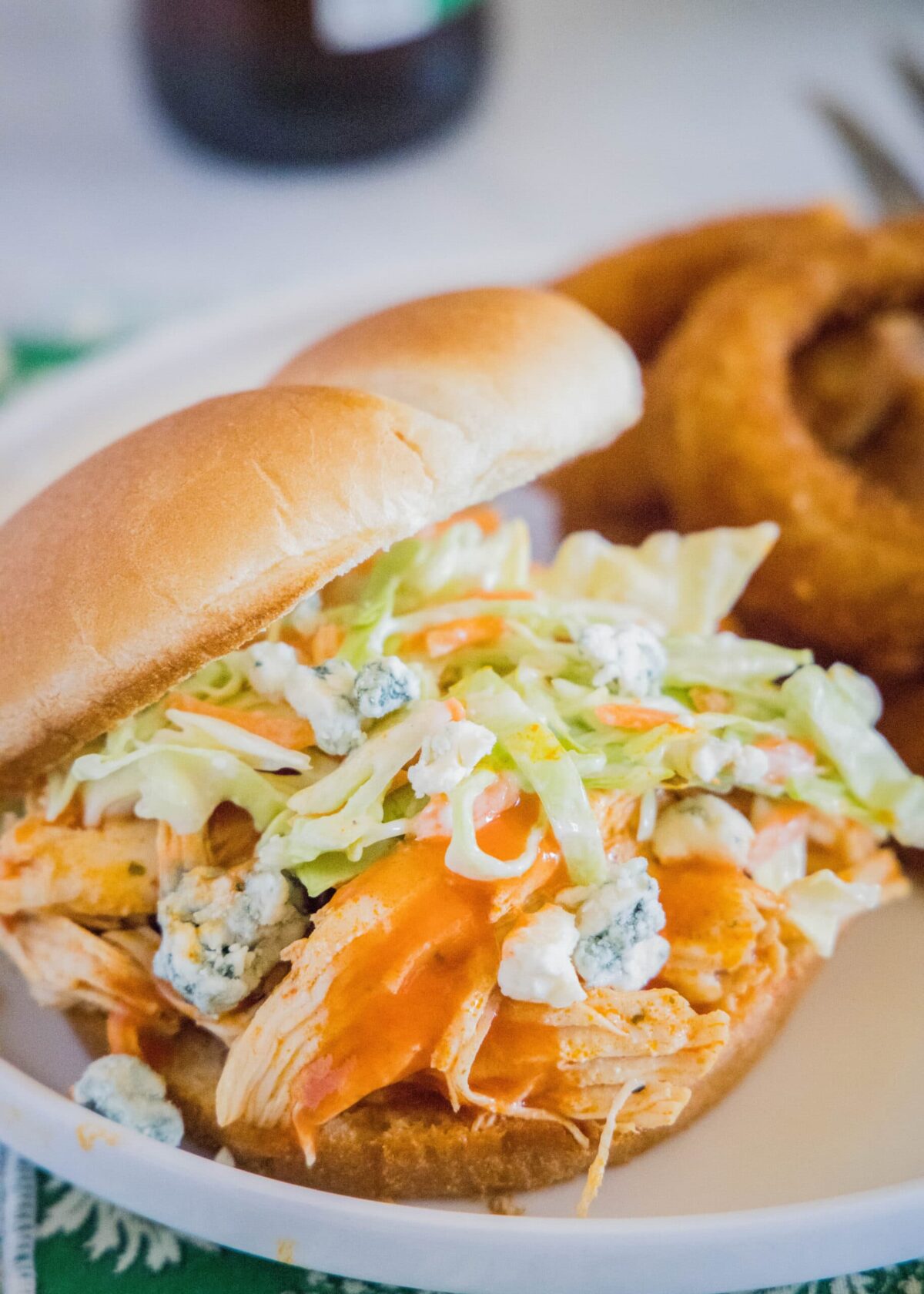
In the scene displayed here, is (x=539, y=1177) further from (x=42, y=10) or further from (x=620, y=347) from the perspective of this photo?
(x=42, y=10)

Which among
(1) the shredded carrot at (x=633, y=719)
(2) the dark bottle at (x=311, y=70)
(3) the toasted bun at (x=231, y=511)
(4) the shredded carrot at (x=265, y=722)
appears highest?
(2) the dark bottle at (x=311, y=70)

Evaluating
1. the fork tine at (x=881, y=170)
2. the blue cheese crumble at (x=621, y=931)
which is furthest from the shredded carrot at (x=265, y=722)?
the fork tine at (x=881, y=170)

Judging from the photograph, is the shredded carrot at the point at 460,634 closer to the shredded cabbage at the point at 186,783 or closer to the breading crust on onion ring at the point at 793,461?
the shredded cabbage at the point at 186,783

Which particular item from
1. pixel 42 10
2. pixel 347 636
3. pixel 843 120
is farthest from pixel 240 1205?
pixel 42 10

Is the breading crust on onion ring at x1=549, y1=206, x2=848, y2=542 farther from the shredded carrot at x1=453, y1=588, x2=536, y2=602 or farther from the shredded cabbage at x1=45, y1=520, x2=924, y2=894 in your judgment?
the shredded carrot at x1=453, y1=588, x2=536, y2=602

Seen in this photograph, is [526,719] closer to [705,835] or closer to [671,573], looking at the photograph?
[705,835]

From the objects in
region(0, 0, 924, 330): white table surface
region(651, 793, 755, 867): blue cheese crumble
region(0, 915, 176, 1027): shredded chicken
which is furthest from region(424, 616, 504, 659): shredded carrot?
region(0, 0, 924, 330): white table surface

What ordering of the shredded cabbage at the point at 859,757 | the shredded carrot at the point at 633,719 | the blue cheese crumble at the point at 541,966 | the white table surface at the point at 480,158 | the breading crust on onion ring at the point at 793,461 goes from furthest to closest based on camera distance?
the white table surface at the point at 480,158 → the breading crust on onion ring at the point at 793,461 → the shredded cabbage at the point at 859,757 → the shredded carrot at the point at 633,719 → the blue cheese crumble at the point at 541,966
